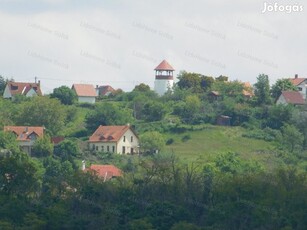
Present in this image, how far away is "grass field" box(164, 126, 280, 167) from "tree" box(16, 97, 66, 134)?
8.53m

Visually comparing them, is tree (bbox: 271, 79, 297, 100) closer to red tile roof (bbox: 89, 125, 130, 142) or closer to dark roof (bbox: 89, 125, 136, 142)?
dark roof (bbox: 89, 125, 136, 142)

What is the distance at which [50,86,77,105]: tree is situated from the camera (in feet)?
353

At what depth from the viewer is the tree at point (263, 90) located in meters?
102

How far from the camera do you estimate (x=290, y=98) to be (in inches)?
4018

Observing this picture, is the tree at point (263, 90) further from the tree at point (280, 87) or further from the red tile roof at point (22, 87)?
the red tile roof at point (22, 87)

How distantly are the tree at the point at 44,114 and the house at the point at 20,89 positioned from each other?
10.3 meters

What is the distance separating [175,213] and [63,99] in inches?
1678

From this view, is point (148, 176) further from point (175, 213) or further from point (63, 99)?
point (63, 99)

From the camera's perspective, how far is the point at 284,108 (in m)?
97.7

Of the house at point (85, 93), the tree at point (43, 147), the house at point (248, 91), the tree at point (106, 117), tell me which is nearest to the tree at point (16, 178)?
the tree at point (43, 147)

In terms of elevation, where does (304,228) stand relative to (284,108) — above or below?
below

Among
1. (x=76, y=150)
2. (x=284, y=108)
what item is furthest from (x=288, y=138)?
(x=76, y=150)

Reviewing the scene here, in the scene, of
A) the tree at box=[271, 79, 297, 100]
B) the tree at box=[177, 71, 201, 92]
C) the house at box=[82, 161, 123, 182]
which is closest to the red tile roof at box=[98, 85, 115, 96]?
the tree at box=[177, 71, 201, 92]

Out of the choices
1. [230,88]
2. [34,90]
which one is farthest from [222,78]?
[34,90]
